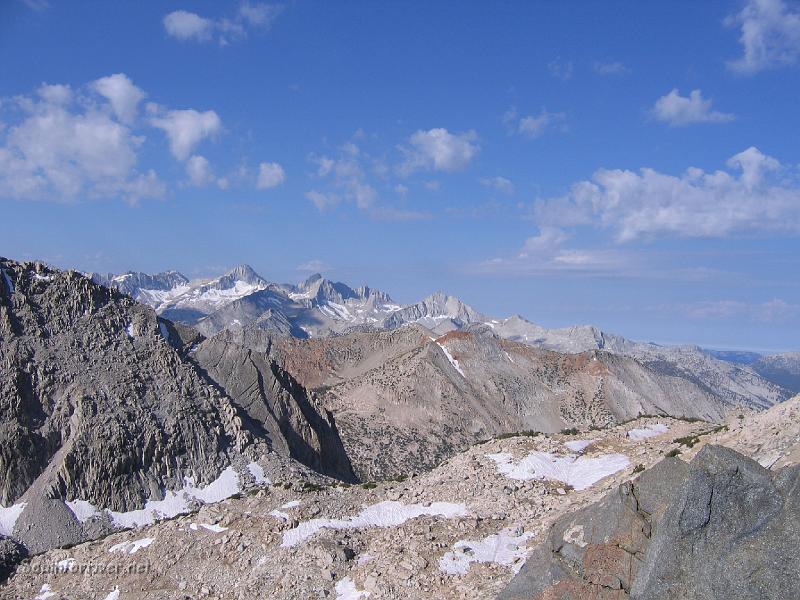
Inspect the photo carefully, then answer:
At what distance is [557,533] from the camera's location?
1955cm

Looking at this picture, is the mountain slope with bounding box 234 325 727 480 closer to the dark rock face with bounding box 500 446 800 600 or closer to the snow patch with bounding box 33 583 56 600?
the snow patch with bounding box 33 583 56 600

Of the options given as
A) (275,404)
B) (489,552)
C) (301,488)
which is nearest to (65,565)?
(301,488)

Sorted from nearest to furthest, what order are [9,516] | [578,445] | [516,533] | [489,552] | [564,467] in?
1. [489,552]
2. [516,533]
3. [564,467]
4. [578,445]
5. [9,516]

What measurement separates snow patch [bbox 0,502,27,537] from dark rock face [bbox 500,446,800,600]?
46548mm

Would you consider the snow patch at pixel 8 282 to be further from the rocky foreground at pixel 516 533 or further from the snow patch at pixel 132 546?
the snow patch at pixel 132 546

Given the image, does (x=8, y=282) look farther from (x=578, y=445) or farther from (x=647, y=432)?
(x=647, y=432)

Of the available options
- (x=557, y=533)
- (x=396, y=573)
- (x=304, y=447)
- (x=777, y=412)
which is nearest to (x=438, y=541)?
(x=396, y=573)

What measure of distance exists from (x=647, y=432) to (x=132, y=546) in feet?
102

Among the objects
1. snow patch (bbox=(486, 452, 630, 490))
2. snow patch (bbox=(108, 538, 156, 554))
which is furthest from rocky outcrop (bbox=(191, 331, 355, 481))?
snow patch (bbox=(486, 452, 630, 490))

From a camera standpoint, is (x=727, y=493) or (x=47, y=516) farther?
(x=47, y=516)

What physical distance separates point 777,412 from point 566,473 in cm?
1052

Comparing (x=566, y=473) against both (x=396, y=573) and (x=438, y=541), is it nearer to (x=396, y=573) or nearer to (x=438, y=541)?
(x=438, y=541)

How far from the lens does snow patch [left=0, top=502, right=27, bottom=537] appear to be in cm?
4930

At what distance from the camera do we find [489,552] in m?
25.8
